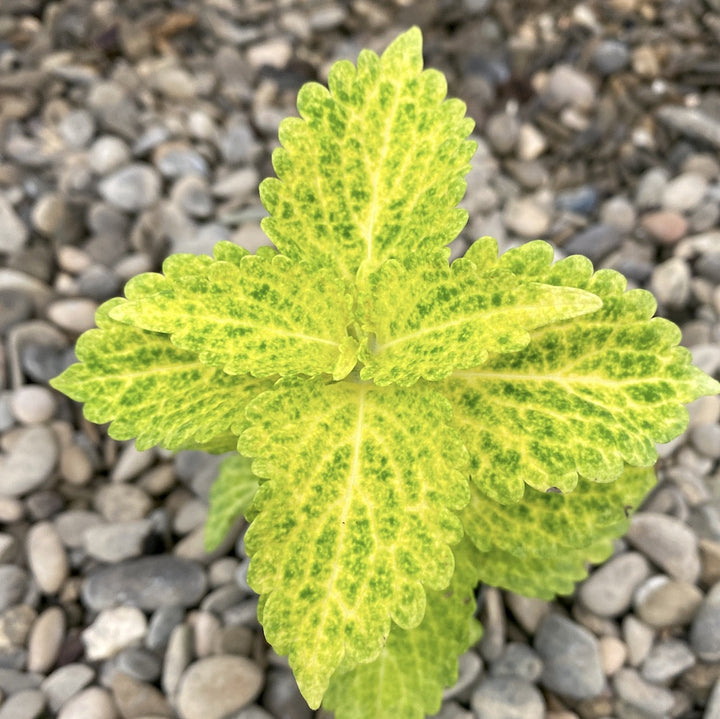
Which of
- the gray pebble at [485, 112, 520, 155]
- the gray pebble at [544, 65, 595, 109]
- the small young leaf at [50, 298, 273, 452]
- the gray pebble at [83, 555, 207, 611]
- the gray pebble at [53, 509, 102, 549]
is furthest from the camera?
the gray pebble at [544, 65, 595, 109]

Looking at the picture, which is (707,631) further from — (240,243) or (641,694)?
(240,243)

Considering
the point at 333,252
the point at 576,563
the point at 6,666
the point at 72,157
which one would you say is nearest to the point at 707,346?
the point at 576,563

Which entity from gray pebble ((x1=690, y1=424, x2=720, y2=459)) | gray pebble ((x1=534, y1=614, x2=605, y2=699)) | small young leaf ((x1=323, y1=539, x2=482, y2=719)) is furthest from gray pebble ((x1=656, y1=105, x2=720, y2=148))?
small young leaf ((x1=323, y1=539, x2=482, y2=719))

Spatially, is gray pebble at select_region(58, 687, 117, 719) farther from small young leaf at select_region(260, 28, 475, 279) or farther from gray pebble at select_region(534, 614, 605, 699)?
small young leaf at select_region(260, 28, 475, 279)

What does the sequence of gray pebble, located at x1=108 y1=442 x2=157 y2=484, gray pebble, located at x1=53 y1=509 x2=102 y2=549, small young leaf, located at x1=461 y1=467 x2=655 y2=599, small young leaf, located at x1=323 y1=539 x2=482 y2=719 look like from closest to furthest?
small young leaf, located at x1=461 y1=467 x2=655 y2=599
small young leaf, located at x1=323 y1=539 x2=482 y2=719
gray pebble, located at x1=53 y1=509 x2=102 y2=549
gray pebble, located at x1=108 y1=442 x2=157 y2=484

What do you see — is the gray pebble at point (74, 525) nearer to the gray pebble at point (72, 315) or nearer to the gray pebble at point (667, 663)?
the gray pebble at point (72, 315)

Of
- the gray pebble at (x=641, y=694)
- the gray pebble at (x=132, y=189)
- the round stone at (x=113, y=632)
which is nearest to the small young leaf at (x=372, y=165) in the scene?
the round stone at (x=113, y=632)

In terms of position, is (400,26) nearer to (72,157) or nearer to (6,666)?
(72,157)

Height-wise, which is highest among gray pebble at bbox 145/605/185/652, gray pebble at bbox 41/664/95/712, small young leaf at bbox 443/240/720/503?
small young leaf at bbox 443/240/720/503

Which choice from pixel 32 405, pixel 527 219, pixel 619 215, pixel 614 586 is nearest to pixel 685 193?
pixel 619 215
